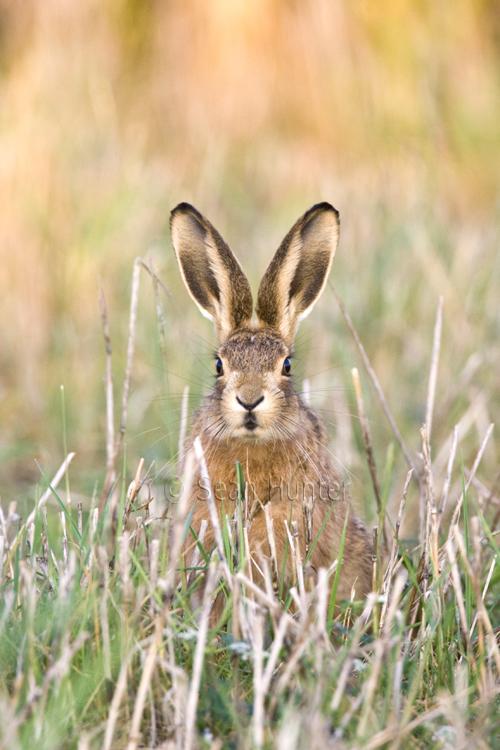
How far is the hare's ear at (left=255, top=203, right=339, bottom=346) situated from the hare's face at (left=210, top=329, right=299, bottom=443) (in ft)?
0.50

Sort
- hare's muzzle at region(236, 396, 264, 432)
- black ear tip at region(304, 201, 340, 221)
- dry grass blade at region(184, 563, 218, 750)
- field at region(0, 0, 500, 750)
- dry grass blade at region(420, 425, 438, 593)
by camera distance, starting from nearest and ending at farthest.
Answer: dry grass blade at region(184, 563, 218, 750), field at region(0, 0, 500, 750), dry grass blade at region(420, 425, 438, 593), hare's muzzle at region(236, 396, 264, 432), black ear tip at region(304, 201, 340, 221)

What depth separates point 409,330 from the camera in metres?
6.73

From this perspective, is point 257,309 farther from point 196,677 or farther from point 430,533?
point 196,677

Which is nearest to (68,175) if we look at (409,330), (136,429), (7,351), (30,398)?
(7,351)

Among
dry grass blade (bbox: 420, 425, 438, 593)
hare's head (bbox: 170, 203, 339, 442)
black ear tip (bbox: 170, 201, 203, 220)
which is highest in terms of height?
black ear tip (bbox: 170, 201, 203, 220)

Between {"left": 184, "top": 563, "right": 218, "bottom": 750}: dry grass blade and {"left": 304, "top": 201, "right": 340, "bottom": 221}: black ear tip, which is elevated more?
{"left": 304, "top": 201, "right": 340, "bottom": 221}: black ear tip

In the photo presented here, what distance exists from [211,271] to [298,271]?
17.3 inches

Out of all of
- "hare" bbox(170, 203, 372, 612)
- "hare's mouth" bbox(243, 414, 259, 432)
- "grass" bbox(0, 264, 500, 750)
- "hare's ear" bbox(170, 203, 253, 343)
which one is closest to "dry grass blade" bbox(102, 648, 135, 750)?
"grass" bbox(0, 264, 500, 750)

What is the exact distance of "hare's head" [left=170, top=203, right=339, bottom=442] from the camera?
156 inches

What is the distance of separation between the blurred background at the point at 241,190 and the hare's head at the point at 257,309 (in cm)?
34

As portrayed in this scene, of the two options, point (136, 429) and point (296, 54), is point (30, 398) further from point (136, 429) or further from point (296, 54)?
point (296, 54)

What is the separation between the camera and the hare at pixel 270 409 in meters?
3.90

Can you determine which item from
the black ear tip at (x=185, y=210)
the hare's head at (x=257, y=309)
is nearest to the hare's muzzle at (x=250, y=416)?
the hare's head at (x=257, y=309)

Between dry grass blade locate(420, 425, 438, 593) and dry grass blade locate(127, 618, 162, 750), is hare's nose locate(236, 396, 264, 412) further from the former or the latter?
dry grass blade locate(127, 618, 162, 750)
